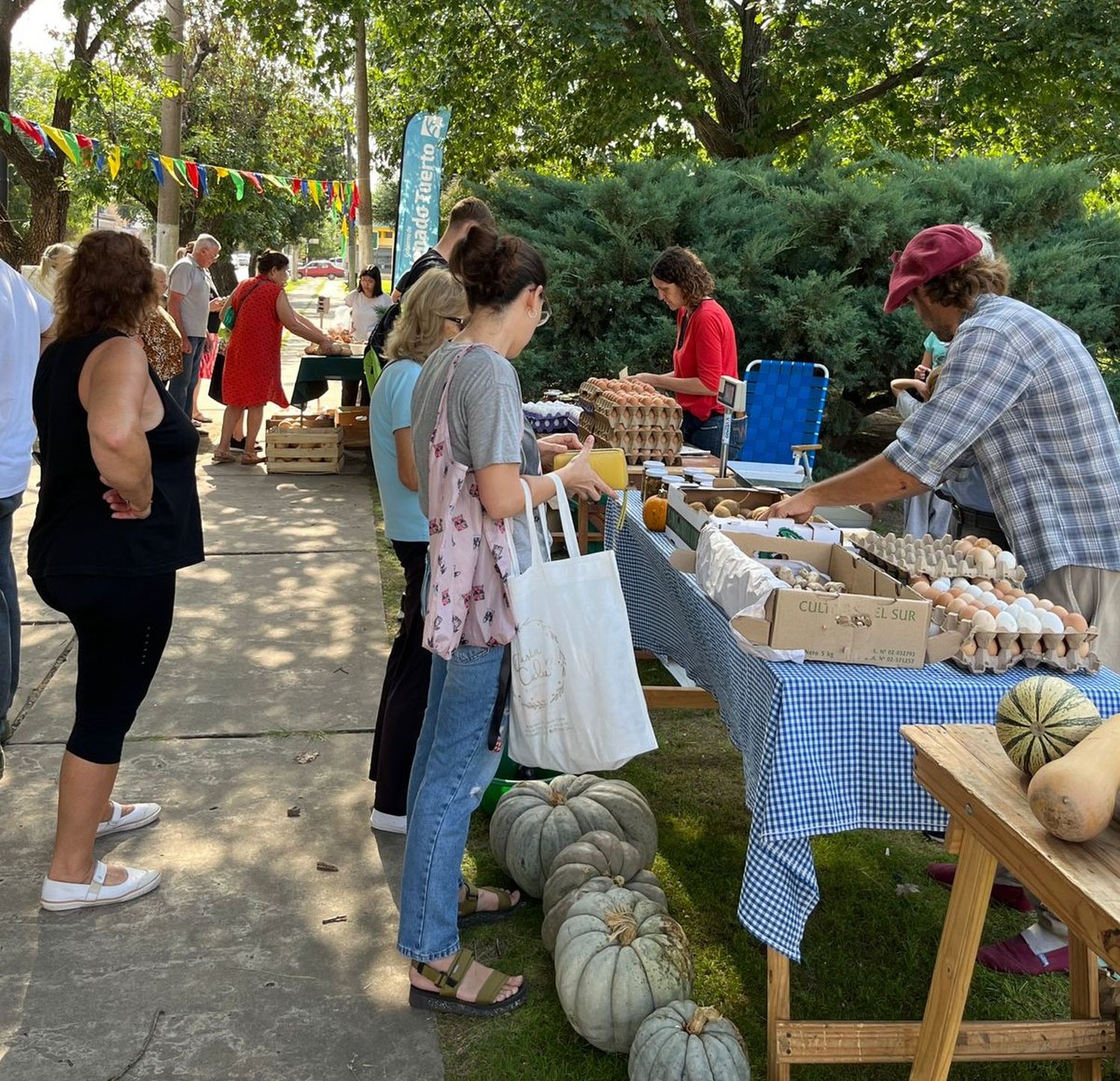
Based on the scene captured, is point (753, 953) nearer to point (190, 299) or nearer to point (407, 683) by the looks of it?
point (407, 683)

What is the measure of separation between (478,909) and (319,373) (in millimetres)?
8471

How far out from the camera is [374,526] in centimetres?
887

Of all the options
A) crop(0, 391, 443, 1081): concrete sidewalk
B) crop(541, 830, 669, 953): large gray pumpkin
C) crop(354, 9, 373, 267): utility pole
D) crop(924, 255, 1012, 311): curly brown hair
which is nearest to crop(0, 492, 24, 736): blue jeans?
crop(0, 391, 443, 1081): concrete sidewalk

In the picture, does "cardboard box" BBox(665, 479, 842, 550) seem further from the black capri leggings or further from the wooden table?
the black capri leggings

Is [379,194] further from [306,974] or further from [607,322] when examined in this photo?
[306,974]

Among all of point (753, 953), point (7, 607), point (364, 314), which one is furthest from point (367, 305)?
point (753, 953)

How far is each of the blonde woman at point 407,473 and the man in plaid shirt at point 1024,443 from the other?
1422 mm

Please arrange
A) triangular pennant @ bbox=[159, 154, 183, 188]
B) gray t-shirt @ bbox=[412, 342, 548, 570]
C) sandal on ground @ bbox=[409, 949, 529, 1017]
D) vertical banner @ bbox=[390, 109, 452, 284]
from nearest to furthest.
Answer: gray t-shirt @ bbox=[412, 342, 548, 570]
sandal on ground @ bbox=[409, 949, 529, 1017]
vertical banner @ bbox=[390, 109, 452, 284]
triangular pennant @ bbox=[159, 154, 183, 188]

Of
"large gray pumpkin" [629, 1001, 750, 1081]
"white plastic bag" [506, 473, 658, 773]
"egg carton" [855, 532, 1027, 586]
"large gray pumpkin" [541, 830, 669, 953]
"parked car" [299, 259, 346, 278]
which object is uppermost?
"parked car" [299, 259, 346, 278]

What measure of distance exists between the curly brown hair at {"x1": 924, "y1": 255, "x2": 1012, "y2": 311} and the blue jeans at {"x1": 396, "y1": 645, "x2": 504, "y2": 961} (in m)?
1.78

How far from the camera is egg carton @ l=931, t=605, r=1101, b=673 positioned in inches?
109

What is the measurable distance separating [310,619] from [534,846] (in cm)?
326

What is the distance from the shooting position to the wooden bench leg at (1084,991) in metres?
2.78

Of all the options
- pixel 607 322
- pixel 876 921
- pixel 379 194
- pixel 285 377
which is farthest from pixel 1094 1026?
pixel 379 194
